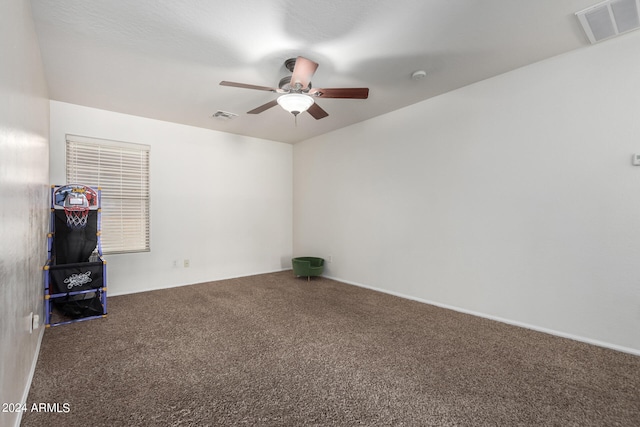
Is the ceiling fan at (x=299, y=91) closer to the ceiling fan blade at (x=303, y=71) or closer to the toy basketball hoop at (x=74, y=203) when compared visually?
the ceiling fan blade at (x=303, y=71)

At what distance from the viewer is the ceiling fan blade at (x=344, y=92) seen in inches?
101

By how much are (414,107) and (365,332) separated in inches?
113

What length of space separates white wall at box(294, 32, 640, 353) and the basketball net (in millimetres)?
3659

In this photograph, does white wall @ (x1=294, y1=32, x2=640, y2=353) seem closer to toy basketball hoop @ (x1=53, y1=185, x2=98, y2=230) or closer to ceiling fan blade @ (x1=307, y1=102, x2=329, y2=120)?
ceiling fan blade @ (x1=307, y1=102, x2=329, y2=120)

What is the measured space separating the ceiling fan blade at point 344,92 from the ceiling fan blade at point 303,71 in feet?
0.45

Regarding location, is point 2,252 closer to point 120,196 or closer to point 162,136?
→ point 120,196

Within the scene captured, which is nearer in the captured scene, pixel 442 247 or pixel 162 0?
pixel 162 0

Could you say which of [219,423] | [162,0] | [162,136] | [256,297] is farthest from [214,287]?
[162,0]

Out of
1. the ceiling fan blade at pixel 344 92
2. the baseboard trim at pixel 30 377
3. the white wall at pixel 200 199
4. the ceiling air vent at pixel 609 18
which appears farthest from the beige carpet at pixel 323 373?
the ceiling air vent at pixel 609 18

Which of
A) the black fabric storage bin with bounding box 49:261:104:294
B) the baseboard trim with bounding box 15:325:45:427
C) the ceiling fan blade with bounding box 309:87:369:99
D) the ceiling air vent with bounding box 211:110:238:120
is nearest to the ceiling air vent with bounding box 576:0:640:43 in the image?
the ceiling fan blade with bounding box 309:87:369:99

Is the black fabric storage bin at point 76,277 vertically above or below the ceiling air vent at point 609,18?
below

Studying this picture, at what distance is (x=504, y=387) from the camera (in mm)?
1911

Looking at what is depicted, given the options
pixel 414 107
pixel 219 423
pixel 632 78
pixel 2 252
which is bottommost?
pixel 219 423

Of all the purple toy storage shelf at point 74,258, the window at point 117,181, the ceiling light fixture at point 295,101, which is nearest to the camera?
the ceiling light fixture at point 295,101
